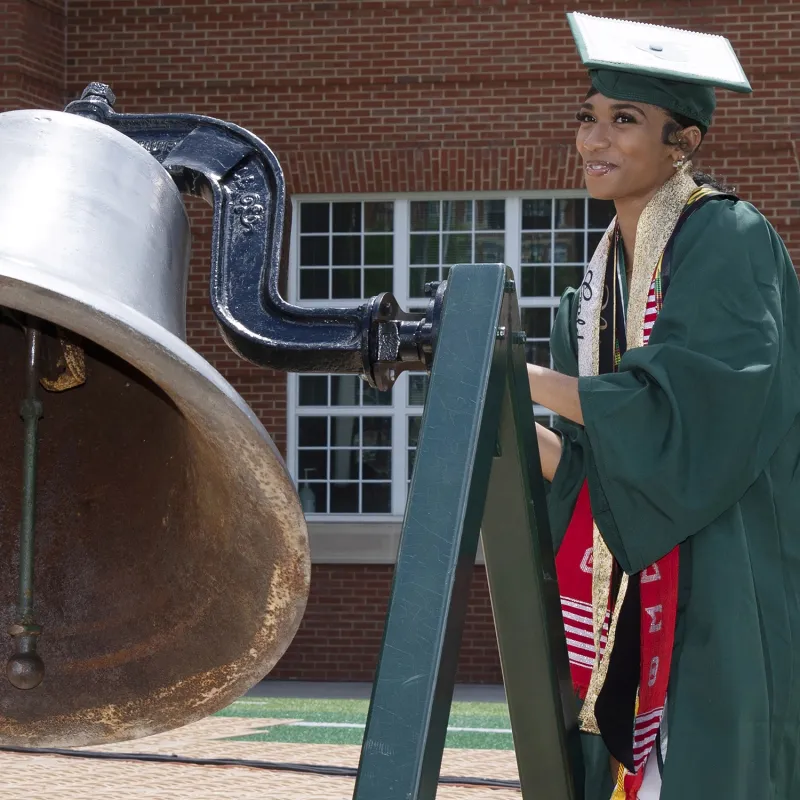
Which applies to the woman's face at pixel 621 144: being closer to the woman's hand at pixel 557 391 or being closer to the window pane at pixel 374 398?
the woman's hand at pixel 557 391

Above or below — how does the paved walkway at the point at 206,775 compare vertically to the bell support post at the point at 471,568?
below

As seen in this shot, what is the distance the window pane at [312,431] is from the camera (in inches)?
500

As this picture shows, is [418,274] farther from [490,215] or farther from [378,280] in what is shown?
[490,215]

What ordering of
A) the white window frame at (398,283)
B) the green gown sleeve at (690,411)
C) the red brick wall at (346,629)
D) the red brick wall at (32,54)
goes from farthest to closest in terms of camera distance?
the white window frame at (398,283) < the red brick wall at (346,629) < the red brick wall at (32,54) < the green gown sleeve at (690,411)

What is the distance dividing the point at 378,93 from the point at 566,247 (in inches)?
77.9

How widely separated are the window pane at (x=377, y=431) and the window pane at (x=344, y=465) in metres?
0.15

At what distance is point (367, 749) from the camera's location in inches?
73.4

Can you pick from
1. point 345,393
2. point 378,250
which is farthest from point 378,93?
point 345,393

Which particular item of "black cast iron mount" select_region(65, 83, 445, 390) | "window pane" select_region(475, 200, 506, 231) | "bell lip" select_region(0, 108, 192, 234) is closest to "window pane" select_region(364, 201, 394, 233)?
"window pane" select_region(475, 200, 506, 231)

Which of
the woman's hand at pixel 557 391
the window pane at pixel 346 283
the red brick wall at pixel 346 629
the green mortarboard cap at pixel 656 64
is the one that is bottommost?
the red brick wall at pixel 346 629

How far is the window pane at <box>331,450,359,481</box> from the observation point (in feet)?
41.4

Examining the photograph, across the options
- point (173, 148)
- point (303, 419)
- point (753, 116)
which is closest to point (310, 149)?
point (303, 419)

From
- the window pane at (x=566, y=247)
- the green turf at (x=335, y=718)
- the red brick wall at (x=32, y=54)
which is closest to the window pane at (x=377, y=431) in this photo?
the window pane at (x=566, y=247)

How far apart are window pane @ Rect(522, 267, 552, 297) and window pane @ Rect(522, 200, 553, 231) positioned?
1.17ft
